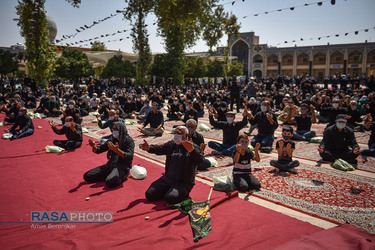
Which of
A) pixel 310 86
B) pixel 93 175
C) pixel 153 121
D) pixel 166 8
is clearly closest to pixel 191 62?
pixel 166 8

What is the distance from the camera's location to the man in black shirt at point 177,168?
4.36m

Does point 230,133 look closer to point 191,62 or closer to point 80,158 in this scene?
point 80,158

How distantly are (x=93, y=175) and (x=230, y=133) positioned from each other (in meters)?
3.66

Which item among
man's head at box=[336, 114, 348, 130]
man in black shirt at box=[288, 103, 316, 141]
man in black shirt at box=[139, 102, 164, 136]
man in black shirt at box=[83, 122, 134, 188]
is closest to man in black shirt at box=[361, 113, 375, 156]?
man's head at box=[336, 114, 348, 130]

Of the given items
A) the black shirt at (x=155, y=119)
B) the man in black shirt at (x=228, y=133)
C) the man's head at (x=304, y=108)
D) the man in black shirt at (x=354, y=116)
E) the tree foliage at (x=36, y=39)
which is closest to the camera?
the man in black shirt at (x=228, y=133)

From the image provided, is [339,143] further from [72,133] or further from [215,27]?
[215,27]

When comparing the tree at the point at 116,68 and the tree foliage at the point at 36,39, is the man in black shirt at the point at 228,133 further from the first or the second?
the tree at the point at 116,68

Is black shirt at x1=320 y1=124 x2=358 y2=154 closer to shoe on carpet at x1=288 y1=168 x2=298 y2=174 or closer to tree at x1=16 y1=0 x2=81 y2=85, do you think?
shoe on carpet at x1=288 y1=168 x2=298 y2=174

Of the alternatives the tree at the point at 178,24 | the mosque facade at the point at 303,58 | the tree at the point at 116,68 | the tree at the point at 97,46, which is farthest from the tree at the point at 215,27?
the tree at the point at 97,46

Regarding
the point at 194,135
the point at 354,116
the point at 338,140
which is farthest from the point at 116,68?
the point at 338,140

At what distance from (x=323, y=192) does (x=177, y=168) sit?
2536 mm

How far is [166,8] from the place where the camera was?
24.8m

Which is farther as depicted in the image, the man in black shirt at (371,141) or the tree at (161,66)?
the tree at (161,66)

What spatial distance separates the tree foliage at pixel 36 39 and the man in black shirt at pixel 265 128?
18690 mm
